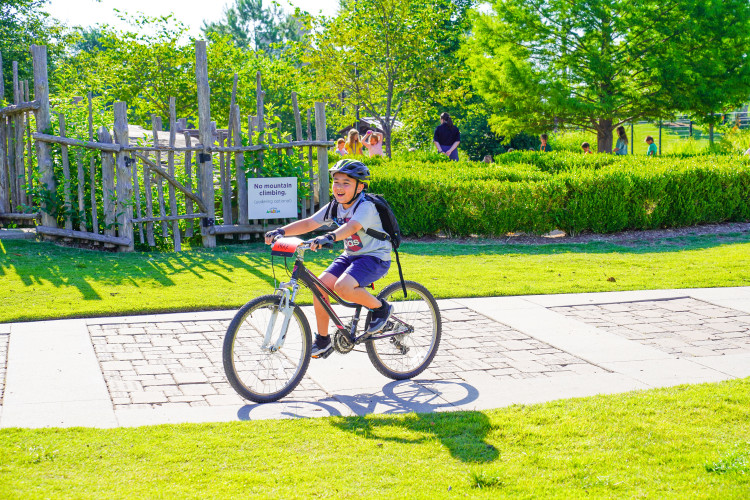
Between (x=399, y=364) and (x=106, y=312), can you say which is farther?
(x=106, y=312)

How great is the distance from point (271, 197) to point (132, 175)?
2.08 meters

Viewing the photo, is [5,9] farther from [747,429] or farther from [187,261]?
[747,429]

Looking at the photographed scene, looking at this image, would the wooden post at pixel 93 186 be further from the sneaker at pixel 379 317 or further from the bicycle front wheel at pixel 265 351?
the sneaker at pixel 379 317

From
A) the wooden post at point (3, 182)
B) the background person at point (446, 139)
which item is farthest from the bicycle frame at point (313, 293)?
the background person at point (446, 139)

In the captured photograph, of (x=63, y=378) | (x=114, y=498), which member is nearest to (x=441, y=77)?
(x=63, y=378)

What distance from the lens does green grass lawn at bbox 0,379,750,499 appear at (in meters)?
3.67

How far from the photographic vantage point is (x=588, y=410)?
4.80 m

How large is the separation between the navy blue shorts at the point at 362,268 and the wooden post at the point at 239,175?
261 inches

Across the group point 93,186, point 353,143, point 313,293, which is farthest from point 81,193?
point 313,293

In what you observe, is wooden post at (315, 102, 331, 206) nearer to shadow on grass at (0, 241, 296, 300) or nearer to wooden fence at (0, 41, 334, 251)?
wooden fence at (0, 41, 334, 251)

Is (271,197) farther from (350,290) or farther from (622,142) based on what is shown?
(622,142)

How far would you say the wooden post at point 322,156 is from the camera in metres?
12.0

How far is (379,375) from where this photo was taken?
5777 millimetres

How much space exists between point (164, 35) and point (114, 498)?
25.6 metres
